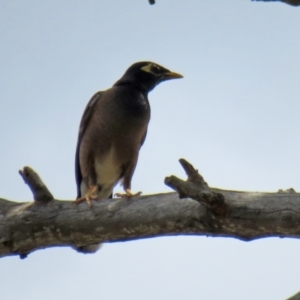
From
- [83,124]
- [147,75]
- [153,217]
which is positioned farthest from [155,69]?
[153,217]

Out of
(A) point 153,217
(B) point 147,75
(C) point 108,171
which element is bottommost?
(A) point 153,217

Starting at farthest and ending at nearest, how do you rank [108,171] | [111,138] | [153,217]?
[108,171]
[111,138]
[153,217]

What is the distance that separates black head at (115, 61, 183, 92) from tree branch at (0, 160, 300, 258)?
3.15 m

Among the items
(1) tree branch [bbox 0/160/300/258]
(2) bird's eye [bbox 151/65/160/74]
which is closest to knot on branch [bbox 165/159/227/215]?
(1) tree branch [bbox 0/160/300/258]

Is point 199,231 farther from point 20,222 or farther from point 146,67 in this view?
Result: point 146,67

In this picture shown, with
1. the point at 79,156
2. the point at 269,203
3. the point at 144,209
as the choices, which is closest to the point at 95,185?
the point at 79,156

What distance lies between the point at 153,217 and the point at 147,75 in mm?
3778

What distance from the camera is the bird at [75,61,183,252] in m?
6.30

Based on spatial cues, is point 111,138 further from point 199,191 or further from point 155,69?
point 199,191

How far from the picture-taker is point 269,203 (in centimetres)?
325

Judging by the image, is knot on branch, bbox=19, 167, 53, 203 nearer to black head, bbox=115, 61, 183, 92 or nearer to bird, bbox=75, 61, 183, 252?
bird, bbox=75, 61, 183, 252

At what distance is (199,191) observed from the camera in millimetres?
3148

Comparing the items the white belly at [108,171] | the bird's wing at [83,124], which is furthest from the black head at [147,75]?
the white belly at [108,171]

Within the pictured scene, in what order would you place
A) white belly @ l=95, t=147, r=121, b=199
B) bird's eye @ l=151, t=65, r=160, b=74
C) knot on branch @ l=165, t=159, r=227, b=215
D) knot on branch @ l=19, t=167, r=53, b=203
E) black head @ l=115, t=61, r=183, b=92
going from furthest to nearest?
bird's eye @ l=151, t=65, r=160, b=74 < black head @ l=115, t=61, r=183, b=92 < white belly @ l=95, t=147, r=121, b=199 < knot on branch @ l=19, t=167, r=53, b=203 < knot on branch @ l=165, t=159, r=227, b=215
